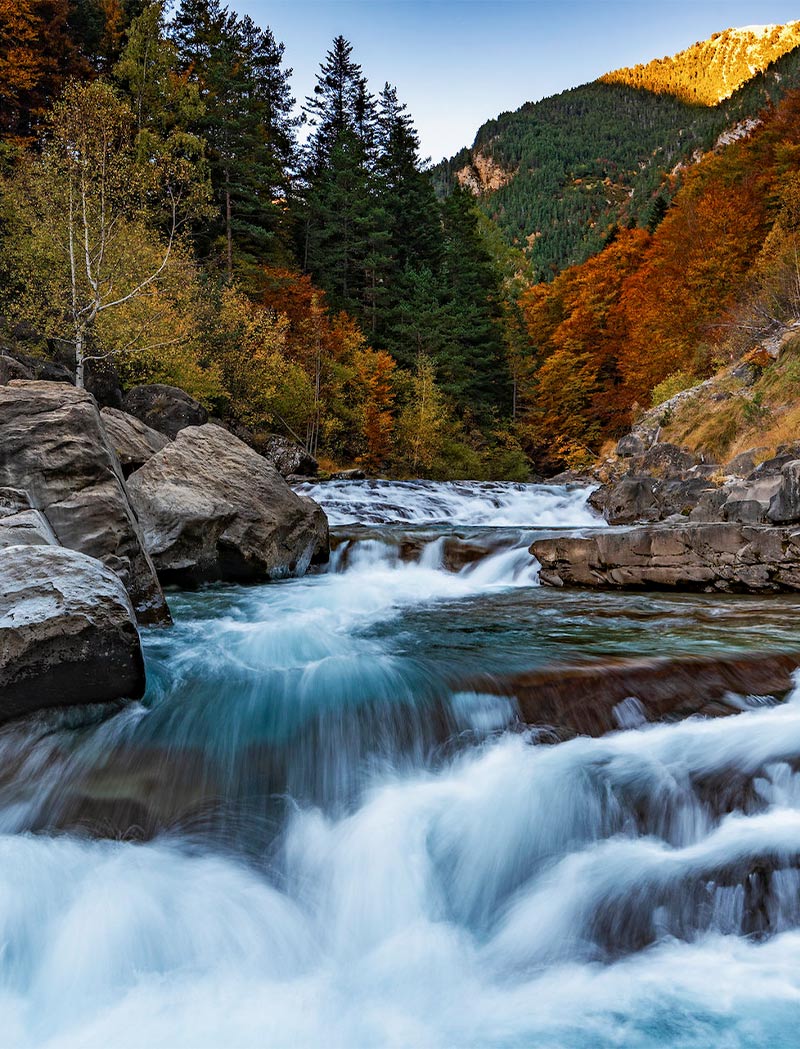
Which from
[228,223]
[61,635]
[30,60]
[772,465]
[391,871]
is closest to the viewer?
[391,871]

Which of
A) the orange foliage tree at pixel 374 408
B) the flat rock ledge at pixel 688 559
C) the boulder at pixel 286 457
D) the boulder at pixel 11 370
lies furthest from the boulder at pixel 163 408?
the orange foliage tree at pixel 374 408

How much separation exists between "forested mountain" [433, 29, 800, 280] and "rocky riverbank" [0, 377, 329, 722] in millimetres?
94823

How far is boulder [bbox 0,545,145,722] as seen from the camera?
164 inches

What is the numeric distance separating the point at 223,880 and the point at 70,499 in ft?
16.9

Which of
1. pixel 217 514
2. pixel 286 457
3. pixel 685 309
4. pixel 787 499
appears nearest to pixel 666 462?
pixel 787 499

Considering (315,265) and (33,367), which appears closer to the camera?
(33,367)

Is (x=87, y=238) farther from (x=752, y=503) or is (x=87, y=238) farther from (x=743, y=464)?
(x=743, y=464)

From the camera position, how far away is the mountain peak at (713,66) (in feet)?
516

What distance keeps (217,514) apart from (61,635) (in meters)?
4.96

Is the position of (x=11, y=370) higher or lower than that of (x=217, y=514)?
higher

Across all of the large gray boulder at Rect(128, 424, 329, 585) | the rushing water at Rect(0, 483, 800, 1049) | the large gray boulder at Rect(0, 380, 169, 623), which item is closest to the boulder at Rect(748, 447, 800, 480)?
the rushing water at Rect(0, 483, 800, 1049)

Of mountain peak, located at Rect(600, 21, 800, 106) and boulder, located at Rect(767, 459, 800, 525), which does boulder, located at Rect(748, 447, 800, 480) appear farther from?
mountain peak, located at Rect(600, 21, 800, 106)

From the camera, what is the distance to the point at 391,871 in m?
3.66

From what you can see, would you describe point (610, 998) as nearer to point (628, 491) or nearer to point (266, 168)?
point (628, 491)
